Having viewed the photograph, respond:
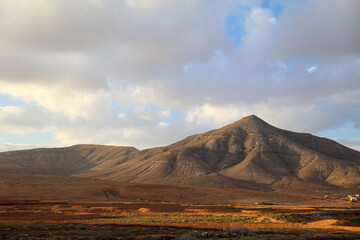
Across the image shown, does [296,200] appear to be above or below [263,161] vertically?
below

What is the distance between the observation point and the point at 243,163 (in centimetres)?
14200

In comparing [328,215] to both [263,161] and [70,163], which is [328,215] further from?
[70,163]

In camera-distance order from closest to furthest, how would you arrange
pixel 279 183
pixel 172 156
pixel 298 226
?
pixel 298 226 → pixel 279 183 → pixel 172 156

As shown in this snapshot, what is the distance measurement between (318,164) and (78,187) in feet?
318

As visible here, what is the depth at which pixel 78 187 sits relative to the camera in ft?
275

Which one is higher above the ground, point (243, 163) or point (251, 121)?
point (251, 121)

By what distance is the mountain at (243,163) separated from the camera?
124 metres

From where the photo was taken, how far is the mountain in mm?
124250

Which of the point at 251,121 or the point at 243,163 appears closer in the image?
the point at 243,163

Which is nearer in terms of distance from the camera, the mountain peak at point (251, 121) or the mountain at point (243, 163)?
the mountain at point (243, 163)

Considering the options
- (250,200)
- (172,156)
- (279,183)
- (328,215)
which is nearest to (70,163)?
(172,156)

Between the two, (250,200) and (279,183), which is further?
(279,183)

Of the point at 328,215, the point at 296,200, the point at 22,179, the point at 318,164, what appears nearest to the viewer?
the point at 328,215

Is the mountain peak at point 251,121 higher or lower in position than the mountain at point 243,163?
higher
